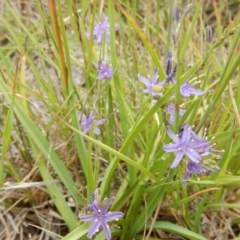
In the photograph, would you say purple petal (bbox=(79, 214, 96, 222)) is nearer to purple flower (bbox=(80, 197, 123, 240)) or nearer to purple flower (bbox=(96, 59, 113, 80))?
purple flower (bbox=(80, 197, 123, 240))

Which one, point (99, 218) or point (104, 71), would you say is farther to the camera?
point (104, 71)

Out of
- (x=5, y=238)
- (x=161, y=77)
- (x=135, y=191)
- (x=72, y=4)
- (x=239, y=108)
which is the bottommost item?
(x=5, y=238)

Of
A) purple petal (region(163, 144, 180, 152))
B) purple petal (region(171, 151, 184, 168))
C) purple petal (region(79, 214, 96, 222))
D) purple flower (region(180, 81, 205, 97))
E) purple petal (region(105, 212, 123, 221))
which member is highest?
purple flower (region(180, 81, 205, 97))

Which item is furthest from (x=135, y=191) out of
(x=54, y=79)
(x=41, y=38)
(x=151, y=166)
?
(x=41, y=38)

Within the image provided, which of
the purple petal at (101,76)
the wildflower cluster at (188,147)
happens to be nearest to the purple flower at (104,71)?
the purple petal at (101,76)

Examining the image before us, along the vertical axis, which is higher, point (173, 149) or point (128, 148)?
A: point (173, 149)

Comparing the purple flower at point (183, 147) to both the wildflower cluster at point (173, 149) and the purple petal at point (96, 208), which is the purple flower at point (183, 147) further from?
the purple petal at point (96, 208)

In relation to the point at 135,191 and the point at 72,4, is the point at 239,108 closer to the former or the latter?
the point at 135,191

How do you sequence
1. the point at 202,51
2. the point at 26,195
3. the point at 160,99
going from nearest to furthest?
the point at 160,99 → the point at 26,195 → the point at 202,51

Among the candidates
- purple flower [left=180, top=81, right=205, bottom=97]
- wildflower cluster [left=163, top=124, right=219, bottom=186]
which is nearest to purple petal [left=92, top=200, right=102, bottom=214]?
wildflower cluster [left=163, top=124, right=219, bottom=186]

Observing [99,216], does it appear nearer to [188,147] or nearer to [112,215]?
[112,215]

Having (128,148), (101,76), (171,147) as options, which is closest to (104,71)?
(101,76)
